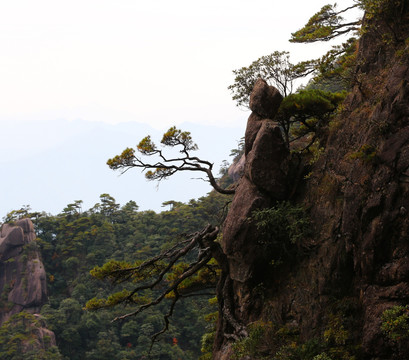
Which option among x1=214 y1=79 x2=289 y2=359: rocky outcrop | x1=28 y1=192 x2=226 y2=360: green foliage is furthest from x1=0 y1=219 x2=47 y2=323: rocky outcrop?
x1=214 y1=79 x2=289 y2=359: rocky outcrop

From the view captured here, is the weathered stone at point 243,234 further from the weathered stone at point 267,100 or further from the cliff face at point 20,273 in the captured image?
the cliff face at point 20,273

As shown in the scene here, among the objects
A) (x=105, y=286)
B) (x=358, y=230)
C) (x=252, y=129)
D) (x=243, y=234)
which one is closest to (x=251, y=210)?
(x=243, y=234)

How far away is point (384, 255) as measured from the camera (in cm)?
651

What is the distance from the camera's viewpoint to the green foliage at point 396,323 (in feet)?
18.7

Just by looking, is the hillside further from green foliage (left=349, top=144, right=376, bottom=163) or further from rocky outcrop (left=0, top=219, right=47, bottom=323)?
rocky outcrop (left=0, top=219, right=47, bottom=323)

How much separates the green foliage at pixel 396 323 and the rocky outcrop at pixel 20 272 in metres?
36.4

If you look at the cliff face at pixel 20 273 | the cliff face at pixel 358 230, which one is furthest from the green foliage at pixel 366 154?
the cliff face at pixel 20 273

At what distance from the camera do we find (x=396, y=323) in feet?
18.8

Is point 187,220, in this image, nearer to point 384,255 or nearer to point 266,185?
point 266,185

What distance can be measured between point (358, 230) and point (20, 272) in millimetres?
37302

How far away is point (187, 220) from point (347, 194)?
36.4 metres

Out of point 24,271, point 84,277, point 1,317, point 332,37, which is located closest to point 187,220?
point 84,277

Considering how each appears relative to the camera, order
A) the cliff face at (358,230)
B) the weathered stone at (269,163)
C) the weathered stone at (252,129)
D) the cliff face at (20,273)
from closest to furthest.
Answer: the cliff face at (358,230), the weathered stone at (269,163), the weathered stone at (252,129), the cliff face at (20,273)

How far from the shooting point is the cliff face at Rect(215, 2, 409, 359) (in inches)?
253
